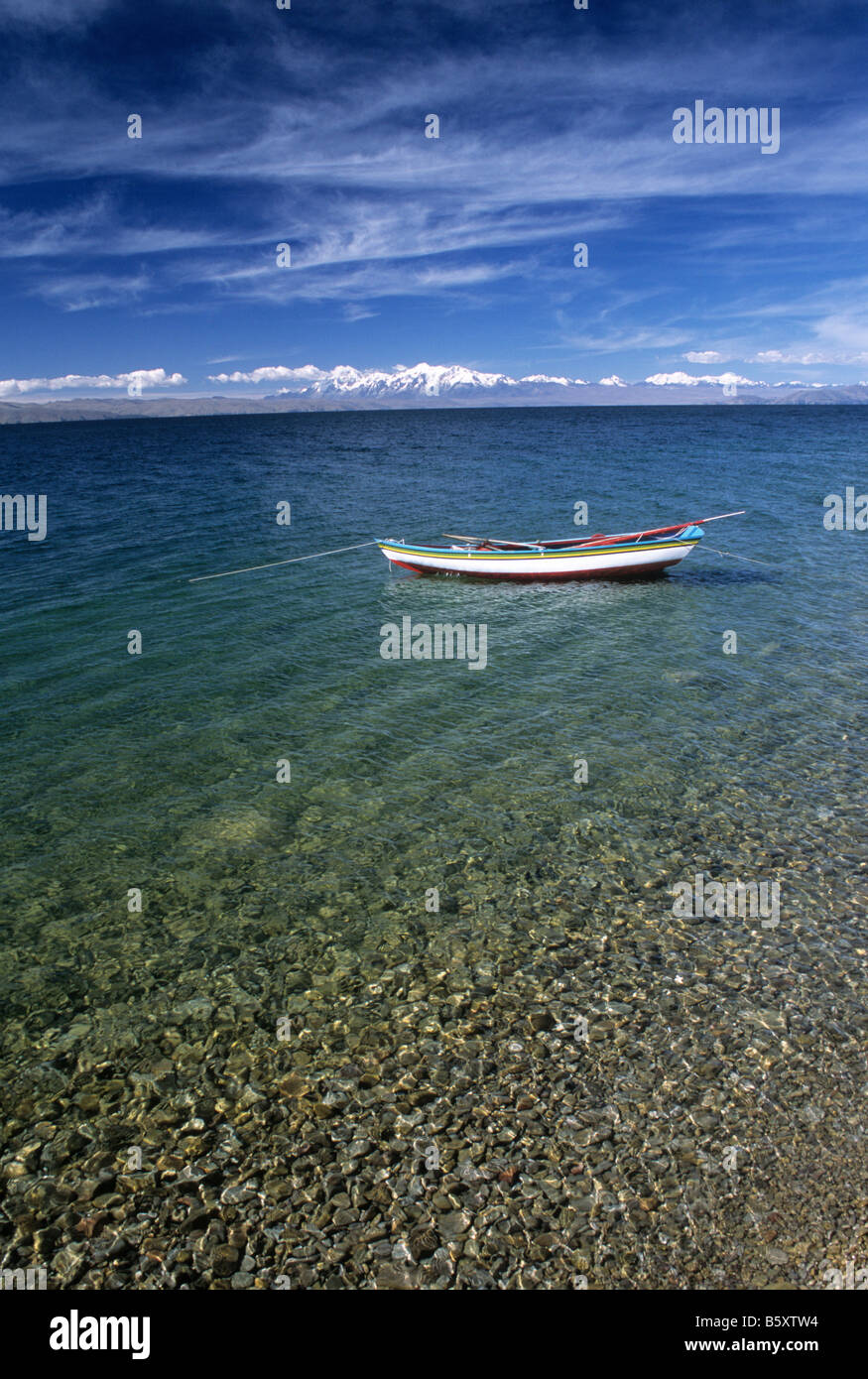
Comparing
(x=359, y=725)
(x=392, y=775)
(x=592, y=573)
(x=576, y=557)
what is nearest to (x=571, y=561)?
(x=576, y=557)

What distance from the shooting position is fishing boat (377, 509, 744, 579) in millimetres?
28625

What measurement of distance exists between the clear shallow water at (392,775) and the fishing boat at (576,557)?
2.40ft

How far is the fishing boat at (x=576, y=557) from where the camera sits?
2862 centimetres

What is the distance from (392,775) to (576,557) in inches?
670

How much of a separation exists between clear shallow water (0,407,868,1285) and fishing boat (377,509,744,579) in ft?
2.40

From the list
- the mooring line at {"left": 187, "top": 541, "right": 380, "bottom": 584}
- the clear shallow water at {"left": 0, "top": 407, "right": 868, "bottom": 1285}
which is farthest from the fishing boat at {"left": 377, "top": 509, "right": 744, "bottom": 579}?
the mooring line at {"left": 187, "top": 541, "right": 380, "bottom": 584}

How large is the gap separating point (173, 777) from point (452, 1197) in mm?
10443

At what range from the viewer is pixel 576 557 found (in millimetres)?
28938

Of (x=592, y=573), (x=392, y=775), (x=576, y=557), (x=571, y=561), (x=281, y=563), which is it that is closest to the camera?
(x=392, y=775)

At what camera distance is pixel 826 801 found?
530 inches

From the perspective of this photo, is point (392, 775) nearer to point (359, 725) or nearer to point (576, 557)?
point (359, 725)

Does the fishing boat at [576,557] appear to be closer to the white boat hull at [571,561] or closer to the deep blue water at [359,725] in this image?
the white boat hull at [571,561]

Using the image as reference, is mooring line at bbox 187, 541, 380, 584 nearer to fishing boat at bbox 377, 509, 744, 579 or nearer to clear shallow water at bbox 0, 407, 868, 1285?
clear shallow water at bbox 0, 407, 868, 1285

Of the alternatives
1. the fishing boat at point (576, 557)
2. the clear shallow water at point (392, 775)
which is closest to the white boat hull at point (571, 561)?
the fishing boat at point (576, 557)
